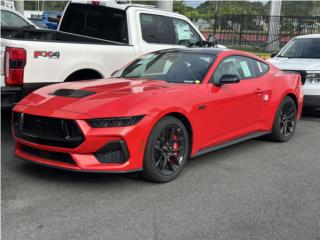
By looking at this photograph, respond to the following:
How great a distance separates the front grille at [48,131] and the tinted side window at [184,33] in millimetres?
4611

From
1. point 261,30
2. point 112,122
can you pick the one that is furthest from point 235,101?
point 261,30

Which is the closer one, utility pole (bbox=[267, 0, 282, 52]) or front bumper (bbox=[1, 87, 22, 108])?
front bumper (bbox=[1, 87, 22, 108])

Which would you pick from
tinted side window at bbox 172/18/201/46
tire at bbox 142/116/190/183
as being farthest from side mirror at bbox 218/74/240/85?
tinted side window at bbox 172/18/201/46

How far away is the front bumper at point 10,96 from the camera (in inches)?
245

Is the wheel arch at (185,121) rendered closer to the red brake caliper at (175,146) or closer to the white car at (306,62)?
the red brake caliper at (175,146)

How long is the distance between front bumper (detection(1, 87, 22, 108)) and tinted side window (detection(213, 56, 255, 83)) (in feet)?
8.55

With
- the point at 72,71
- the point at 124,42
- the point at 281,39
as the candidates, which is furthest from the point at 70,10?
the point at 281,39

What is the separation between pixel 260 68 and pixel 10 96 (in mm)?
3550

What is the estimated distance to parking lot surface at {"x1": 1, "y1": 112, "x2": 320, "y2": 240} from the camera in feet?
13.1

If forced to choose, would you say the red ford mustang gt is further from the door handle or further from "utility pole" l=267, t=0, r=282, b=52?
"utility pole" l=267, t=0, r=282, b=52

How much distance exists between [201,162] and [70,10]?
4.67 metres

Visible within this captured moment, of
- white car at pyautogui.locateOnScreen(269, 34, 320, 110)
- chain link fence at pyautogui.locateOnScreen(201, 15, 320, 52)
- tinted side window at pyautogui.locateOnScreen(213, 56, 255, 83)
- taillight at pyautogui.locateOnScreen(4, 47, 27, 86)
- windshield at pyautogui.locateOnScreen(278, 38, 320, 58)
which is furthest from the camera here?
chain link fence at pyautogui.locateOnScreen(201, 15, 320, 52)

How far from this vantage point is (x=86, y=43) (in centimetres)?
734

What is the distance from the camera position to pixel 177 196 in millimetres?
4809
